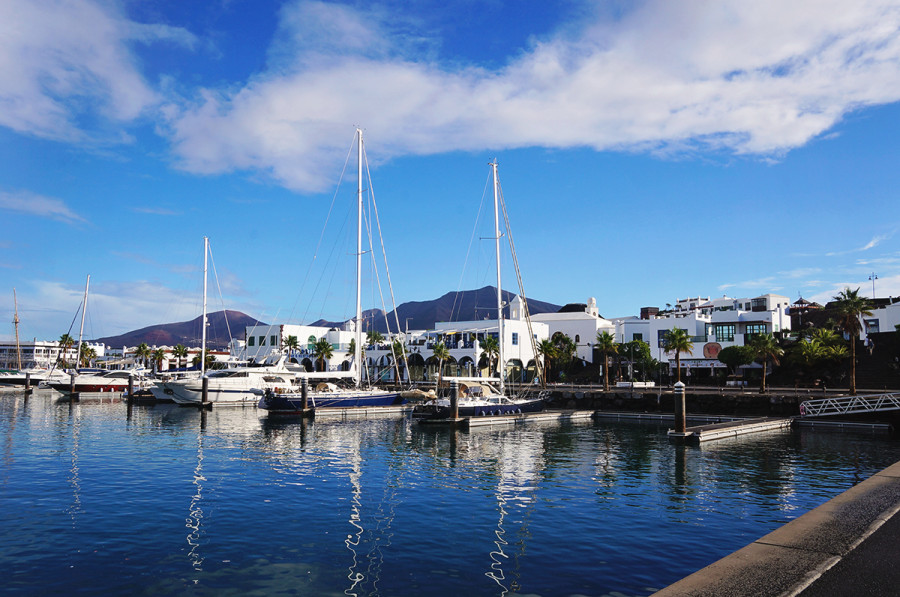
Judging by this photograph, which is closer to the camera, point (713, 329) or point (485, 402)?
point (485, 402)

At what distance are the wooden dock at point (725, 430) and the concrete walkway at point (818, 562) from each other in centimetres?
2496

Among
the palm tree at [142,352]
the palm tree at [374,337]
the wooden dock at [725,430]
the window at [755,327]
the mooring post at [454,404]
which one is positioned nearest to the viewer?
the wooden dock at [725,430]

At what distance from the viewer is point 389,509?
2003cm

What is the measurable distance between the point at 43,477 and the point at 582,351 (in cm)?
8707

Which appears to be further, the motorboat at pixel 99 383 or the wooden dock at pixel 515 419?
the motorboat at pixel 99 383

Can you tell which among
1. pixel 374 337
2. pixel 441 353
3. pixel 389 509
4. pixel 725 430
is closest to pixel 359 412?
pixel 725 430

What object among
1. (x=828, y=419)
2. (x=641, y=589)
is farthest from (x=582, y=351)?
(x=641, y=589)

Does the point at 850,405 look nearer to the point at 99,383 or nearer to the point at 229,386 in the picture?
the point at 229,386


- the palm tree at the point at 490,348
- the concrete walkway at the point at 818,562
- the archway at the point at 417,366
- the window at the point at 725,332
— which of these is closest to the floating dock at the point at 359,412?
the palm tree at the point at 490,348

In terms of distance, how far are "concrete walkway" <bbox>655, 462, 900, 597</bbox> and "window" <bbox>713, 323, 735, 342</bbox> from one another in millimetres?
80080

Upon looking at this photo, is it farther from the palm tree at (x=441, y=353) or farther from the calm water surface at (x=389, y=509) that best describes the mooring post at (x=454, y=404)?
the palm tree at (x=441, y=353)

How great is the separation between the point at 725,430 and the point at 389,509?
2914 cm

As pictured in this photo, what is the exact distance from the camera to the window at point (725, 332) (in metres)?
87.7

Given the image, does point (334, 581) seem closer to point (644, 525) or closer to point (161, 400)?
point (644, 525)
